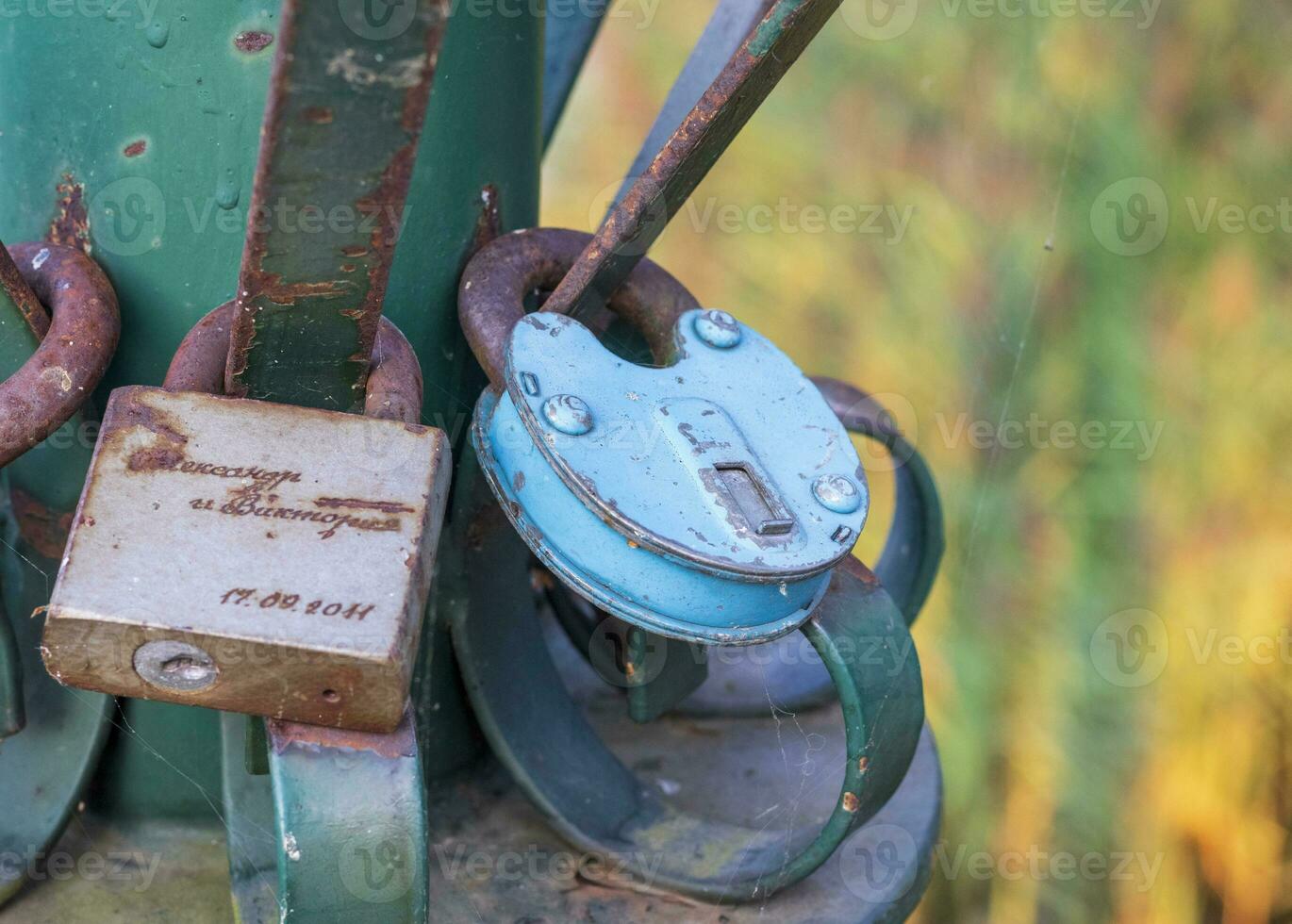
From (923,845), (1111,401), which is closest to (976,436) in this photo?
(1111,401)

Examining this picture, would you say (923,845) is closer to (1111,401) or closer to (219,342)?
(219,342)

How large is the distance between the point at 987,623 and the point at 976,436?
289 millimetres

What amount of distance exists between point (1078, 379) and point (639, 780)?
1.20 m

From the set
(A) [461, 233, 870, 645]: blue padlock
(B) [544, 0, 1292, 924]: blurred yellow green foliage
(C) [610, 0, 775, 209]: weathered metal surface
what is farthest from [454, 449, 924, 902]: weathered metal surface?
(B) [544, 0, 1292, 924]: blurred yellow green foliage

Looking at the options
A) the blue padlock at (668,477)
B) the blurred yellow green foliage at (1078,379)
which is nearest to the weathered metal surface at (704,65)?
the blue padlock at (668,477)

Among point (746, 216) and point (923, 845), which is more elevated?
point (923, 845)

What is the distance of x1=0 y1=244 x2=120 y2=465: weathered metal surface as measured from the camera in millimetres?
670

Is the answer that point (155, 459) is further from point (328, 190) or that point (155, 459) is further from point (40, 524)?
point (40, 524)

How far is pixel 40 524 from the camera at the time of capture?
84 cm

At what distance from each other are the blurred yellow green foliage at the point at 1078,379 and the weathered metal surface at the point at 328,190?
1.00m

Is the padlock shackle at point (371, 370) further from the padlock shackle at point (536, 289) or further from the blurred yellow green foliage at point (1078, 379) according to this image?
the blurred yellow green foliage at point (1078, 379)

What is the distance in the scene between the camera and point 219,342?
2.28ft

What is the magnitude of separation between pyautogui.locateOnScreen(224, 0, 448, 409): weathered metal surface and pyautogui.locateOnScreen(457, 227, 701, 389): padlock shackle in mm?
135

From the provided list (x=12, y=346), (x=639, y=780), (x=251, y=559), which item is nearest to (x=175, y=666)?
(x=251, y=559)
